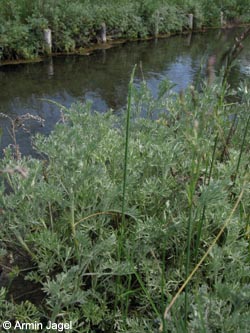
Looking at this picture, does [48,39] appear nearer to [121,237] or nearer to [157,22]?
[157,22]

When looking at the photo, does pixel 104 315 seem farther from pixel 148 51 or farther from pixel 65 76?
pixel 148 51

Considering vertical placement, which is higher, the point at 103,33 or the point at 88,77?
the point at 103,33

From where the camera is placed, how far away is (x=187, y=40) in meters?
12.9

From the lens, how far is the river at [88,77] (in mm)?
6136

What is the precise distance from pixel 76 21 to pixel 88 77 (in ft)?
6.38

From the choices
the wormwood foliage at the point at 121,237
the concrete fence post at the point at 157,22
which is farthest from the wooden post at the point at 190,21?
the wormwood foliage at the point at 121,237

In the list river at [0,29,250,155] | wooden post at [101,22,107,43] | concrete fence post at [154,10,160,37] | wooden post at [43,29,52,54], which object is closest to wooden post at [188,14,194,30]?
concrete fence post at [154,10,160,37]

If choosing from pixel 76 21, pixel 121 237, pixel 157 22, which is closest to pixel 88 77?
pixel 76 21

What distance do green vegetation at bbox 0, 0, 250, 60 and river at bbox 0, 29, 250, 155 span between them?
37 cm

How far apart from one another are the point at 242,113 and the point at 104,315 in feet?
4.73

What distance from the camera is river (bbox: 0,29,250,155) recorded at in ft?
20.1

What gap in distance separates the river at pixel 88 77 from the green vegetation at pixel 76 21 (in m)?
0.37

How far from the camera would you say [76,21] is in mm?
9281

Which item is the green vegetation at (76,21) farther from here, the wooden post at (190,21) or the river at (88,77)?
the river at (88,77)
